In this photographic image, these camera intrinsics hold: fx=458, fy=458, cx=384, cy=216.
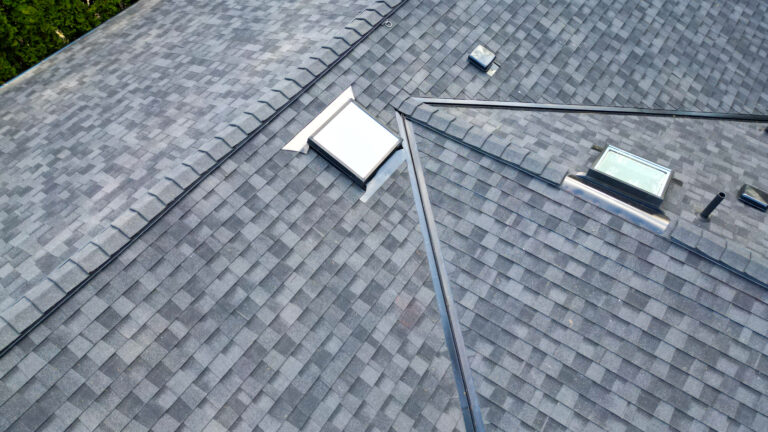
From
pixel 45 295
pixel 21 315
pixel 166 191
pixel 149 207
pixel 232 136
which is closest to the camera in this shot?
pixel 21 315

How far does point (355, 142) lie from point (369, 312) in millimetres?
4303

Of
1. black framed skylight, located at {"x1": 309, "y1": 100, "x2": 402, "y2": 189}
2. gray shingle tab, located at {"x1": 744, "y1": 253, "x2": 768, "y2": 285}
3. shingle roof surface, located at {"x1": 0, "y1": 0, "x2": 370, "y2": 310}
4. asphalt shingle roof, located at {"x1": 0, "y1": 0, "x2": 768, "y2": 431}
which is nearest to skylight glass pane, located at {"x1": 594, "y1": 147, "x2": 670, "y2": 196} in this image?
asphalt shingle roof, located at {"x1": 0, "y1": 0, "x2": 768, "y2": 431}

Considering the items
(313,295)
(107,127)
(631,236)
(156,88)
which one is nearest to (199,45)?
(156,88)

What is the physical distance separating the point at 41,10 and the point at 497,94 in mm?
22450

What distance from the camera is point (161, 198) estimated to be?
10.0 meters

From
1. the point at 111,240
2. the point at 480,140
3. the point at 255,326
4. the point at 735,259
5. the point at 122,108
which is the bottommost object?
the point at 735,259

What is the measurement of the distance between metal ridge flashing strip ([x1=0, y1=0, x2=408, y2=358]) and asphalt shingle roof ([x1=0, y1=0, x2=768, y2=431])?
0.06 metres

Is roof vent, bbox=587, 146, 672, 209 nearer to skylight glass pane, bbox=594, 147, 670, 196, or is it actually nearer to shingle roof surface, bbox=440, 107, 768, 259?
Answer: skylight glass pane, bbox=594, 147, 670, 196

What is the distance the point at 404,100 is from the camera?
13102 mm

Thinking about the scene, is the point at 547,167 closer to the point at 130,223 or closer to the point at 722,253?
the point at 722,253

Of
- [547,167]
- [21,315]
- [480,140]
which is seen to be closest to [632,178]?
[547,167]

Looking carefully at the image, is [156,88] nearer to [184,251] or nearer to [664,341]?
[184,251]

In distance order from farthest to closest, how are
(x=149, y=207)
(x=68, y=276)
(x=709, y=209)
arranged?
(x=709, y=209), (x=149, y=207), (x=68, y=276)

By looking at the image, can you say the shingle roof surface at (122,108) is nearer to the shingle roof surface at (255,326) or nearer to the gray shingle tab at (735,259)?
the shingle roof surface at (255,326)
